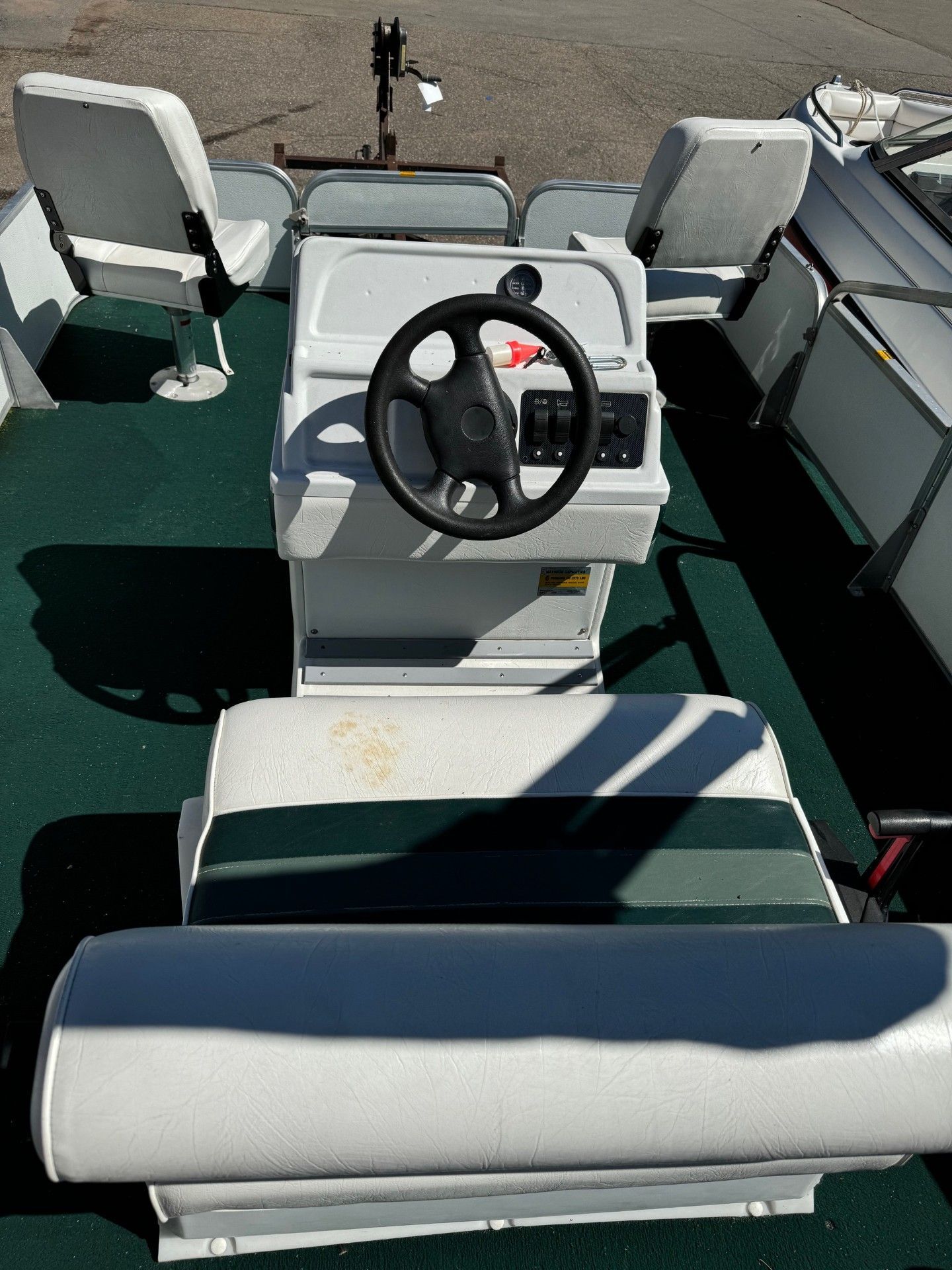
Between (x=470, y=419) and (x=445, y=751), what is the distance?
2.20 feet

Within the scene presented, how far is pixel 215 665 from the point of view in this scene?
2.70 meters

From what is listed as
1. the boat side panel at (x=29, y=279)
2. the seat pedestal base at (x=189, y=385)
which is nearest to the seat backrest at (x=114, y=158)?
the boat side panel at (x=29, y=279)

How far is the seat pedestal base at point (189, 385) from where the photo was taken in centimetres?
378

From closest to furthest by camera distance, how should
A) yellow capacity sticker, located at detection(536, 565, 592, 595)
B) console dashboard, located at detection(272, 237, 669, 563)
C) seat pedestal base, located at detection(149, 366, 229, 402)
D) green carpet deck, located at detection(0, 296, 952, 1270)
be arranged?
1. green carpet deck, located at detection(0, 296, 952, 1270)
2. console dashboard, located at detection(272, 237, 669, 563)
3. yellow capacity sticker, located at detection(536, 565, 592, 595)
4. seat pedestal base, located at detection(149, 366, 229, 402)

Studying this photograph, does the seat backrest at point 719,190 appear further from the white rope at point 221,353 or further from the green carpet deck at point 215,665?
the white rope at point 221,353

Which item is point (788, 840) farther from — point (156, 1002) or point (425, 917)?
point (156, 1002)

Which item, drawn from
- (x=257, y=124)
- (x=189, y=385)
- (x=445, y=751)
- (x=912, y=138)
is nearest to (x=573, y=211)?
(x=912, y=138)

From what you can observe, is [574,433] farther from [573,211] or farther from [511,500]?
[573,211]

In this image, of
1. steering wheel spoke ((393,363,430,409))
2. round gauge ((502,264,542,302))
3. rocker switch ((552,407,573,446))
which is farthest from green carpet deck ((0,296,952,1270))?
round gauge ((502,264,542,302))

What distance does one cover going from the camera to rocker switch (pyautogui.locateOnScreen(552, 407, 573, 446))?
2.00 meters

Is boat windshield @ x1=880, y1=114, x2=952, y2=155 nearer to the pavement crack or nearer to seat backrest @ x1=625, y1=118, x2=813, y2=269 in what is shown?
seat backrest @ x1=625, y1=118, x2=813, y2=269

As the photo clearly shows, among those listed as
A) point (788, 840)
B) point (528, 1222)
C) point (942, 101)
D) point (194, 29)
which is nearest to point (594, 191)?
point (942, 101)

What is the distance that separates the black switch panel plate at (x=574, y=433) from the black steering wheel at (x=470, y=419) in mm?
125

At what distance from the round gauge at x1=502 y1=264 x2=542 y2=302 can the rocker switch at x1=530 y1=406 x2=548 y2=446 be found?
24 centimetres
